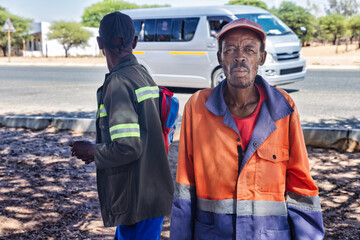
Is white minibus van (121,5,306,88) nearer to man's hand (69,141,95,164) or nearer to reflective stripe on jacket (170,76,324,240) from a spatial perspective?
man's hand (69,141,95,164)

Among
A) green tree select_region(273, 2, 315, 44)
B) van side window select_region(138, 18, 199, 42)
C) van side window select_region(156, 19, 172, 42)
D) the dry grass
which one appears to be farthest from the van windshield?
green tree select_region(273, 2, 315, 44)

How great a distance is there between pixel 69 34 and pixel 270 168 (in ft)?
174

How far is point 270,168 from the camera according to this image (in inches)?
67.3

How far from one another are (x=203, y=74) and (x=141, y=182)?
29.5ft

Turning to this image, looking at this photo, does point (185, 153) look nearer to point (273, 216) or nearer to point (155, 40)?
point (273, 216)

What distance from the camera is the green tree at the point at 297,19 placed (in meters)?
58.1

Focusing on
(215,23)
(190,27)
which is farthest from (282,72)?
(190,27)

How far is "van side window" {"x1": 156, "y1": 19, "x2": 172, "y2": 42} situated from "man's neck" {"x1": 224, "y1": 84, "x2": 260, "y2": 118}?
10051mm

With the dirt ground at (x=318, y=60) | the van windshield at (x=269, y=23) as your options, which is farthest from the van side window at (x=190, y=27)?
the dirt ground at (x=318, y=60)

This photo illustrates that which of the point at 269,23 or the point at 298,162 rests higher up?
the point at 269,23

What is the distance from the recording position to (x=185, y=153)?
1812 millimetres

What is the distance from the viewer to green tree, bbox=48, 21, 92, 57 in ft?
171

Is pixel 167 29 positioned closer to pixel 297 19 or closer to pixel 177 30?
pixel 177 30

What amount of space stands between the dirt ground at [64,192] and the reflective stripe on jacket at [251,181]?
201cm
